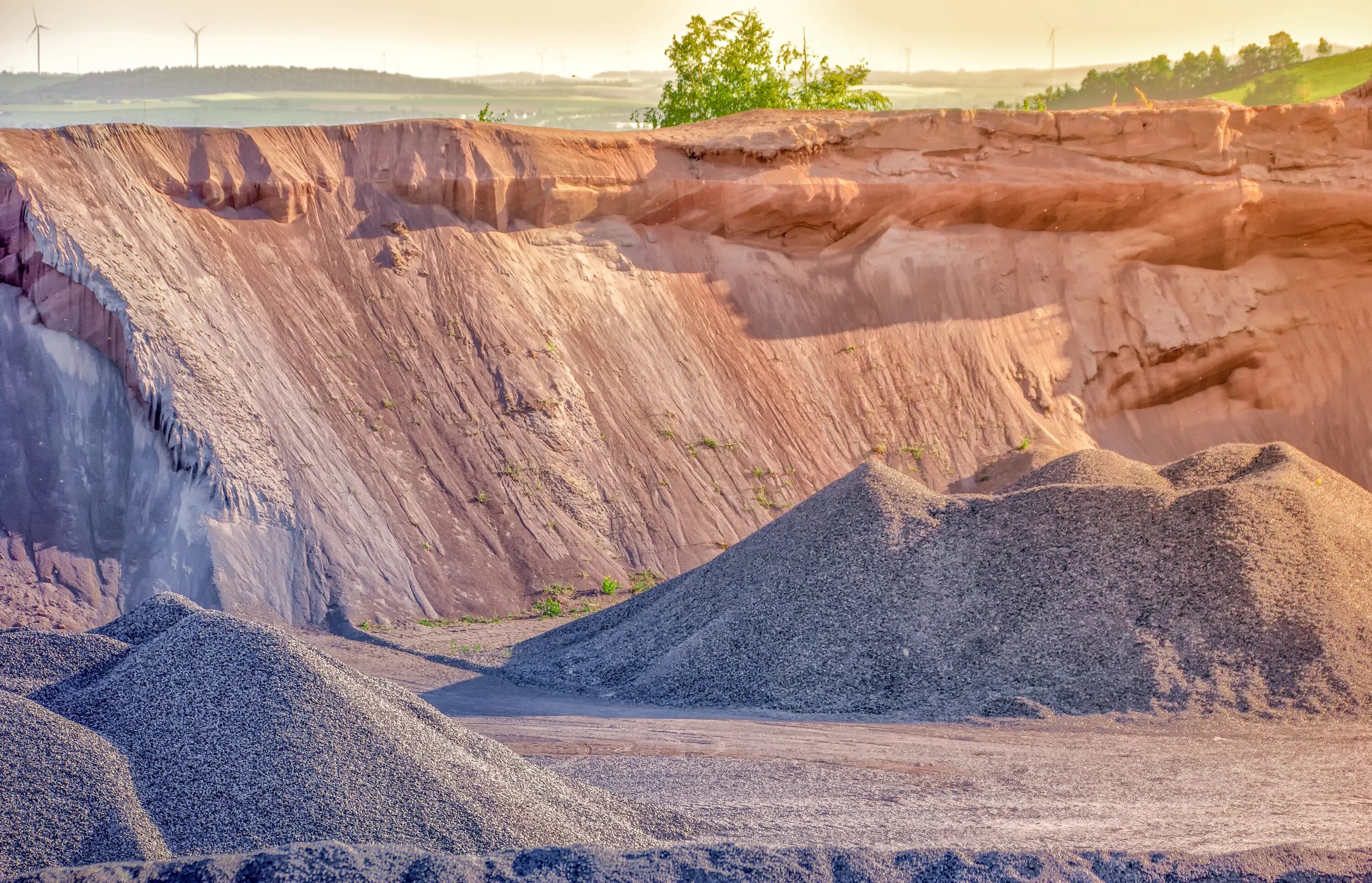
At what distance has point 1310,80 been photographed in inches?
2598

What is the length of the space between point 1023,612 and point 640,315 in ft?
35.5

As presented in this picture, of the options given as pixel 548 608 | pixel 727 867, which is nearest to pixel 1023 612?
pixel 727 867

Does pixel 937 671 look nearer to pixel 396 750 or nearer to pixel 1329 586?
pixel 1329 586

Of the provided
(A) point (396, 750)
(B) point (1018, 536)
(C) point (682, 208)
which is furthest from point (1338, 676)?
(C) point (682, 208)

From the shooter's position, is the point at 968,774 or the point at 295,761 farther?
the point at 968,774

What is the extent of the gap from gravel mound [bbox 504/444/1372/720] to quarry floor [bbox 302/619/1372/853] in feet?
1.54

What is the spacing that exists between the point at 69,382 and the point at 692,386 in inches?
370

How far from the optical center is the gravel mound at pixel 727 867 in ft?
17.1

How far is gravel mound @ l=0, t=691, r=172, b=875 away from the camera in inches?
221

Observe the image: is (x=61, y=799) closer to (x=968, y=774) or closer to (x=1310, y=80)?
(x=968, y=774)

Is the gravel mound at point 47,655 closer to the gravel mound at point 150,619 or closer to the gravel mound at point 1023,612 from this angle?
the gravel mound at point 150,619

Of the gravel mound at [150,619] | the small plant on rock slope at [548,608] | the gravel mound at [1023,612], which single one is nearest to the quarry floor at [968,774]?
the gravel mound at [1023,612]

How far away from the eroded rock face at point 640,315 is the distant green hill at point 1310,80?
45.9 m

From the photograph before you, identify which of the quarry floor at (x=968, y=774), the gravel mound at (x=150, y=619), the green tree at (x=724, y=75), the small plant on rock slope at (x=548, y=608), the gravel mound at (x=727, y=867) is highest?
the green tree at (x=724, y=75)
